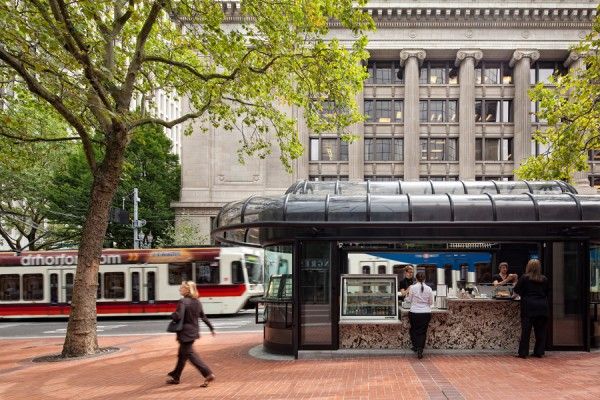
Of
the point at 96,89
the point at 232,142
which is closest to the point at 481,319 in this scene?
the point at 96,89

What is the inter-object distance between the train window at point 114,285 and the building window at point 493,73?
108 feet

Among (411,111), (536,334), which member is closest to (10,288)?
(536,334)

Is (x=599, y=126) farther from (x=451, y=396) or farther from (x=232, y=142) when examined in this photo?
(x=232, y=142)

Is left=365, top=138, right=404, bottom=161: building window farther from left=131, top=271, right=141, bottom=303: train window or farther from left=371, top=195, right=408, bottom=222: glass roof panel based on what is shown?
left=371, top=195, right=408, bottom=222: glass roof panel

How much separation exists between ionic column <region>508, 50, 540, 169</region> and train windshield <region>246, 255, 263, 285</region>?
26.5m

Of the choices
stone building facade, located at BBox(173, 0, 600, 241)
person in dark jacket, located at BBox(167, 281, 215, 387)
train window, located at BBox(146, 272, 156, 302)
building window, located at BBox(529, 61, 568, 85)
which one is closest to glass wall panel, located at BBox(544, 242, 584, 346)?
person in dark jacket, located at BBox(167, 281, 215, 387)

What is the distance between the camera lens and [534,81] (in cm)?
4512

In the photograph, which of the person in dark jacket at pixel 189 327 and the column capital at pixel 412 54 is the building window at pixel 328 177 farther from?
the person in dark jacket at pixel 189 327

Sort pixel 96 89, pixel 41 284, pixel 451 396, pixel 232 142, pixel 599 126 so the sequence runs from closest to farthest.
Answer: pixel 451 396 → pixel 96 89 → pixel 599 126 → pixel 41 284 → pixel 232 142

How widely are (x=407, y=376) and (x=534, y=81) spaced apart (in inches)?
1626

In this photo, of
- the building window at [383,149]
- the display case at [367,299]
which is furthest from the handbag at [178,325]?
the building window at [383,149]

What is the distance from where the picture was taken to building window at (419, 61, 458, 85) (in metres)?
45.5

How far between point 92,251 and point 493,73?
39794mm

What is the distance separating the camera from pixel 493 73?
45.6m
